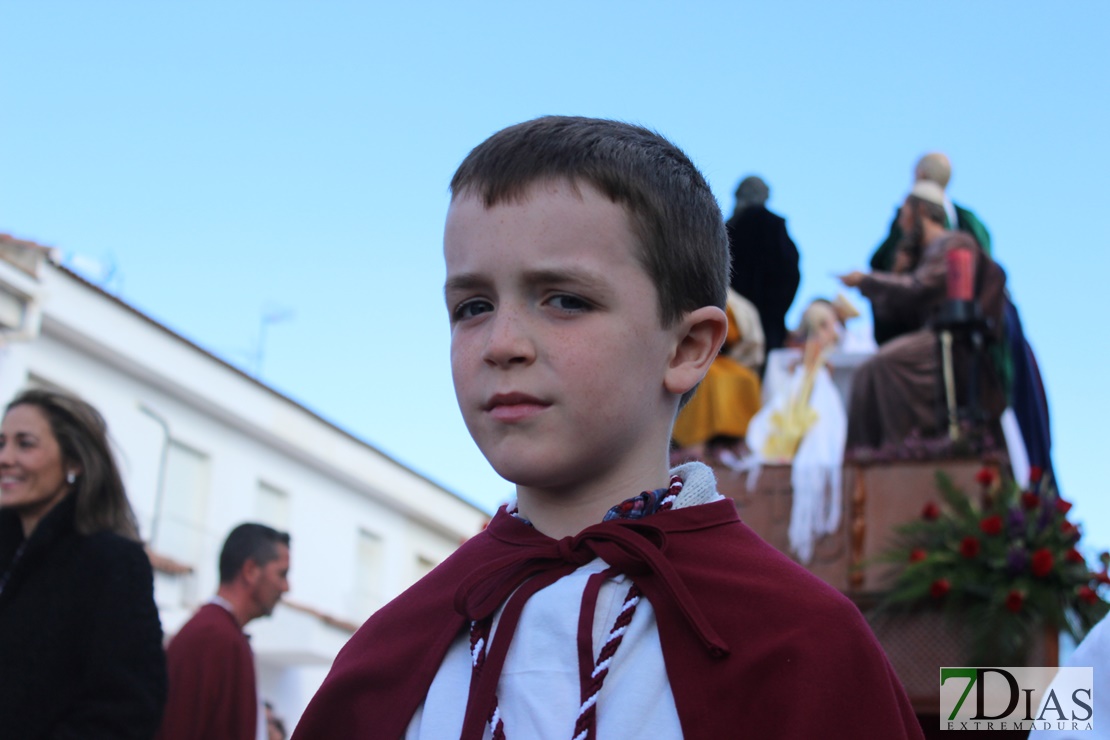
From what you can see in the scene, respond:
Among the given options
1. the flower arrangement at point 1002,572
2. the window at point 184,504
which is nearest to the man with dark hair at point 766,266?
the flower arrangement at point 1002,572

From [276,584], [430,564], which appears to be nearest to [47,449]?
[276,584]

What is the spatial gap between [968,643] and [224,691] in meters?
3.62

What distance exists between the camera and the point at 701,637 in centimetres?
181

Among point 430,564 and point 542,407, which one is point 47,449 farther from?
point 430,564

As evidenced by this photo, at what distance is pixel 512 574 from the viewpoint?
194cm

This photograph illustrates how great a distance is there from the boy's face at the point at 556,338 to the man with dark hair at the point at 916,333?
6.96 m

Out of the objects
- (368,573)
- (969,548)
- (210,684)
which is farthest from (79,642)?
(368,573)

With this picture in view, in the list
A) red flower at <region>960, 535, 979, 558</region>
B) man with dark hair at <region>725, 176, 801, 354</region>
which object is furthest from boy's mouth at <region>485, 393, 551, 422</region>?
man with dark hair at <region>725, 176, 801, 354</region>

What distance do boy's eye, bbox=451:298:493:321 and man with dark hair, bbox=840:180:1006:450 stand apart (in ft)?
22.8

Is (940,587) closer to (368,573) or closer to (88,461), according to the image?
(88,461)

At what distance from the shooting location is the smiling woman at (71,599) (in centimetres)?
351

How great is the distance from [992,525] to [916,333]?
241 centimetres

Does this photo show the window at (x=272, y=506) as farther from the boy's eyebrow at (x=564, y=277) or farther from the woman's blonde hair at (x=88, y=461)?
the boy's eyebrow at (x=564, y=277)

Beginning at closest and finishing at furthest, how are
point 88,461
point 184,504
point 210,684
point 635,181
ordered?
point 635,181, point 88,461, point 210,684, point 184,504
